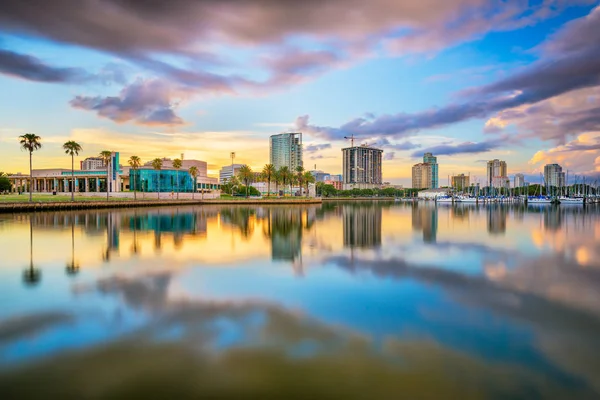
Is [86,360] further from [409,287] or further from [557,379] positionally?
[409,287]

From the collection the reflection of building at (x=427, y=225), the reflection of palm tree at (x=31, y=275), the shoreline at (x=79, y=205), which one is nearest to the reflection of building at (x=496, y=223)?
the reflection of building at (x=427, y=225)

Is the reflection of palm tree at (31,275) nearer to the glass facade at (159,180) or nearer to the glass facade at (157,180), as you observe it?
the glass facade at (159,180)

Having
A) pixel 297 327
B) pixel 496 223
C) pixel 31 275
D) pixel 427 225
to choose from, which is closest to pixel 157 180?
pixel 427 225

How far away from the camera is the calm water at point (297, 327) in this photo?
7.61 metres

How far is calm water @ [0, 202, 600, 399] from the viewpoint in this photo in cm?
761

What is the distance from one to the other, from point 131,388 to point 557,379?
922 cm

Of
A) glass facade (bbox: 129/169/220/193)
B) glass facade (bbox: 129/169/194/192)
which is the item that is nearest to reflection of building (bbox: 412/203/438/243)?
glass facade (bbox: 129/169/220/193)

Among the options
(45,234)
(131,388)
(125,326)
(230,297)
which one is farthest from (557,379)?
(45,234)

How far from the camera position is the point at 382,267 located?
1950 cm

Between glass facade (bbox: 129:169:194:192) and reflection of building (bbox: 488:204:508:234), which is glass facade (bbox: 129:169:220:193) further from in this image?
reflection of building (bbox: 488:204:508:234)

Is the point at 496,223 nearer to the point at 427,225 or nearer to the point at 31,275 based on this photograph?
the point at 427,225

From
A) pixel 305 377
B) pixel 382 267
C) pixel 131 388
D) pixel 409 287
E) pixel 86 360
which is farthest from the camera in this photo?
pixel 382 267

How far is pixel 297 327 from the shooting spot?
1072 centimetres

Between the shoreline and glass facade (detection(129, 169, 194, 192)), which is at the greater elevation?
glass facade (detection(129, 169, 194, 192))
